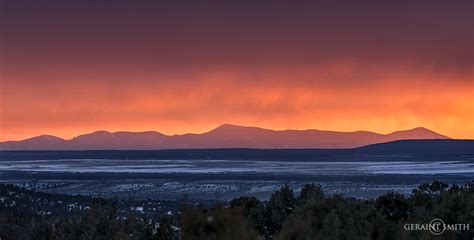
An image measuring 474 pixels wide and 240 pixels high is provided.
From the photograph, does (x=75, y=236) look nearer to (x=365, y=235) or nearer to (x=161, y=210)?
(x=365, y=235)

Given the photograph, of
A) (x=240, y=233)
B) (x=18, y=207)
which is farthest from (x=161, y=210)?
(x=240, y=233)

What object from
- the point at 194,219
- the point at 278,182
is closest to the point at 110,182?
the point at 278,182

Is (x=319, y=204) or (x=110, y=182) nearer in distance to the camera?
(x=319, y=204)

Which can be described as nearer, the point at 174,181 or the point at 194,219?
the point at 194,219

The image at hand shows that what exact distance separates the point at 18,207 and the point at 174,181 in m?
33.9

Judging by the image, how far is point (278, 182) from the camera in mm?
75812

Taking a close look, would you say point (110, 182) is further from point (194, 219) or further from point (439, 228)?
point (194, 219)

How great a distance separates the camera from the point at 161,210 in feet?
161

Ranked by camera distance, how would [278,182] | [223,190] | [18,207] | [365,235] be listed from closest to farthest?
[365,235], [18,207], [223,190], [278,182]

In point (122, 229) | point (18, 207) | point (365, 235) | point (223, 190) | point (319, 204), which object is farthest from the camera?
point (223, 190)

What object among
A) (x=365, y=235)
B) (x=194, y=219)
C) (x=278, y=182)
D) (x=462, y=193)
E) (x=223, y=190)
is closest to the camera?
(x=194, y=219)

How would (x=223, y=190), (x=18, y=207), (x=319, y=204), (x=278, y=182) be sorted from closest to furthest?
(x=319, y=204)
(x=18, y=207)
(x=223, y=190)
(x=278, y=182)

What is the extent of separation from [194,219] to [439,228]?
1096cm

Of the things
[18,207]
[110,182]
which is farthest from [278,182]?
[18,207]
